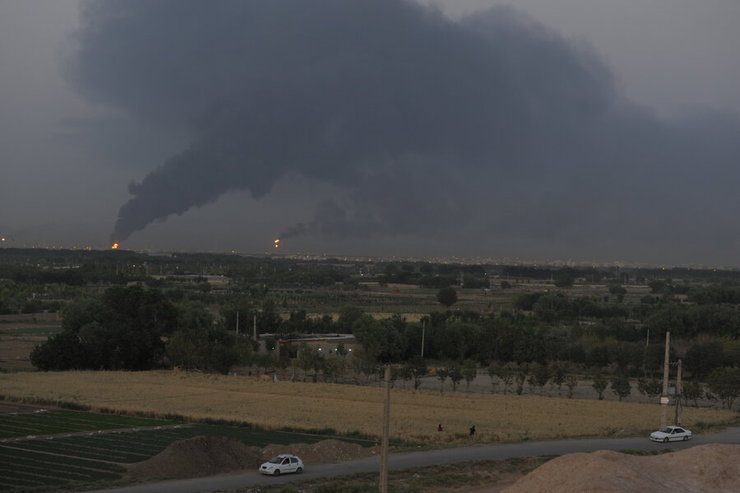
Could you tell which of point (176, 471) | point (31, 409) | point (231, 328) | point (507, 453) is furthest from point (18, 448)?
point (231, 328)

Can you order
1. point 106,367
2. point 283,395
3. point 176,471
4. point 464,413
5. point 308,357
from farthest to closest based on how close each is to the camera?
point 106,367 < point 308,357 < point 283,395 < point 464,413 < point 176,471

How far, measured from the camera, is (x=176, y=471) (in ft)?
107

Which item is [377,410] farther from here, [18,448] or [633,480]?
[633,480]

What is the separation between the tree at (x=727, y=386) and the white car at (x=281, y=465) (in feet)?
138

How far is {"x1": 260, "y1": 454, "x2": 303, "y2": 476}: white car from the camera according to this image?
106 feet

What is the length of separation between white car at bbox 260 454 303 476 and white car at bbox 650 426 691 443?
18611 millimetres

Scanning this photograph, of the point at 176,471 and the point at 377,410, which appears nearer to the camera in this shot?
the point at 176,471

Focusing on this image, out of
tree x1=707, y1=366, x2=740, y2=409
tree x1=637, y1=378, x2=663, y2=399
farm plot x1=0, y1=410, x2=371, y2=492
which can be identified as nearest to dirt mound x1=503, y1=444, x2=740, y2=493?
farm plot x1=0, y1=410, x2=371, y2=492

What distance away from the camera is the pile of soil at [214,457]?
1296 inches

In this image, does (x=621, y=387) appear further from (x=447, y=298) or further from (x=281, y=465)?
(x=447, y=298)

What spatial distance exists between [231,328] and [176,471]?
282 feet

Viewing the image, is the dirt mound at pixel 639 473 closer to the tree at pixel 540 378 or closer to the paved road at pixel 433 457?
the paved road at pixel 433 457

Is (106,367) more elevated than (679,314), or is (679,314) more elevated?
(679,314)

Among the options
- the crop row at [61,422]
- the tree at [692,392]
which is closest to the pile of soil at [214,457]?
the crop row at [61,422]
